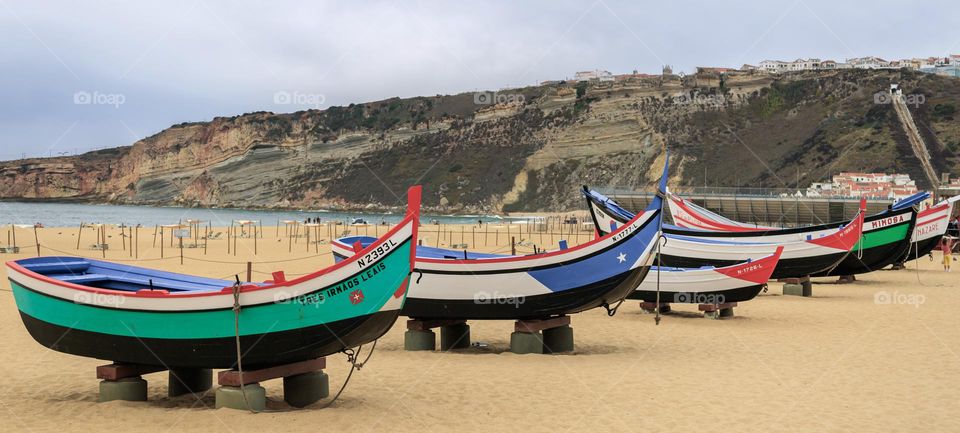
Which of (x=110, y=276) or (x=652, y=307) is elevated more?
(x=110, y=276)

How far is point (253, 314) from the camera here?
→ 8.39 metres

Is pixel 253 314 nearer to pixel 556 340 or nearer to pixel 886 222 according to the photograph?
pixel 556 340

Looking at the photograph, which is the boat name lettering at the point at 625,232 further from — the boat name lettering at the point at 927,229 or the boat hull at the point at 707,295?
the boat name lettering at the point at 927,229

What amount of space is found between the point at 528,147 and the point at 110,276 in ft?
327

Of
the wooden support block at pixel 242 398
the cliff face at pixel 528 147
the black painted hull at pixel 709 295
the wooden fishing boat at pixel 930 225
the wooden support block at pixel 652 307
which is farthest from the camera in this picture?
the cliff face at pixel 528 147

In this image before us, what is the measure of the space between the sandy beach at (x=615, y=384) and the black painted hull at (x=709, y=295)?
0.45m

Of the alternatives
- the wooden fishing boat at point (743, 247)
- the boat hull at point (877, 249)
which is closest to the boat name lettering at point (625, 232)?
the wooden fishing boat at point (743, 247)

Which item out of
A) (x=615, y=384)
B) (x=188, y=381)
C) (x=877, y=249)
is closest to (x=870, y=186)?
(x=877, y=249)

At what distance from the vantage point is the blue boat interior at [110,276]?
9953 mm

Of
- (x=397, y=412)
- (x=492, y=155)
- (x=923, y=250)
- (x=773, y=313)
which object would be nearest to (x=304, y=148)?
(x=492, y=155)

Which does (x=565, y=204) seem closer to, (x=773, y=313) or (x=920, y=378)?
(x=773, y=313)

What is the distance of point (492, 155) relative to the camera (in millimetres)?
112062

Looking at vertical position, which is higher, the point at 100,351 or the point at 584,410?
the point at 100,351

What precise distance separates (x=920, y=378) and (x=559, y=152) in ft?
309
